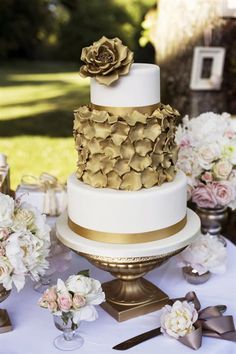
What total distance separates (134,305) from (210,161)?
543 mm

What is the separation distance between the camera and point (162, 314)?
1.52 metres

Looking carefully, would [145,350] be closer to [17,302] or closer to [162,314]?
[162,314]

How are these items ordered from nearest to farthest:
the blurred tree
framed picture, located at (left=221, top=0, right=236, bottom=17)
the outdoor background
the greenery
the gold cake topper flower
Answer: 1. the gold cake topper flower
2. framed picture, located at (left=221, top=0, right=236, bottom=17)
3. the outdoor background
4. the greenery
5. the blurred tree

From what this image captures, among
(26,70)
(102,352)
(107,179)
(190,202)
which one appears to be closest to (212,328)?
(102,352)

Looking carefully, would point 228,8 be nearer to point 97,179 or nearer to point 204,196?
point 204,196

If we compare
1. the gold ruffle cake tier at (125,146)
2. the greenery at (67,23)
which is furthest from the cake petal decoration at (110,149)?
the greenery at (67,23)

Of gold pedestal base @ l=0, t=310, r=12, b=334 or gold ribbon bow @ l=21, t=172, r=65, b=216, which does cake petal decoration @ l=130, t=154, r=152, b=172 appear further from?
gold ribbon bow @ l=21, t=172, r=65, b=216

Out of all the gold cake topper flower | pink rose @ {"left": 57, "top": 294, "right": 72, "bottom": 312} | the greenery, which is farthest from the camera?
the greenery

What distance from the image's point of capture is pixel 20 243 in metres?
1.44

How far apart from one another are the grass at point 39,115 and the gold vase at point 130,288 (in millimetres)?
3623

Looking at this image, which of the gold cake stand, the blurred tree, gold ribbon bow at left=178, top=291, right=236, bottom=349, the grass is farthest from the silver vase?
the blurred tree

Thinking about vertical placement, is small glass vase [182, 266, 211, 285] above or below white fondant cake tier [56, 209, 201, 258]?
below

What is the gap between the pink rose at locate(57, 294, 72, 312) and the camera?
4.50 ft

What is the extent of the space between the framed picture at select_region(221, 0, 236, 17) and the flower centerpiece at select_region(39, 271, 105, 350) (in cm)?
227
